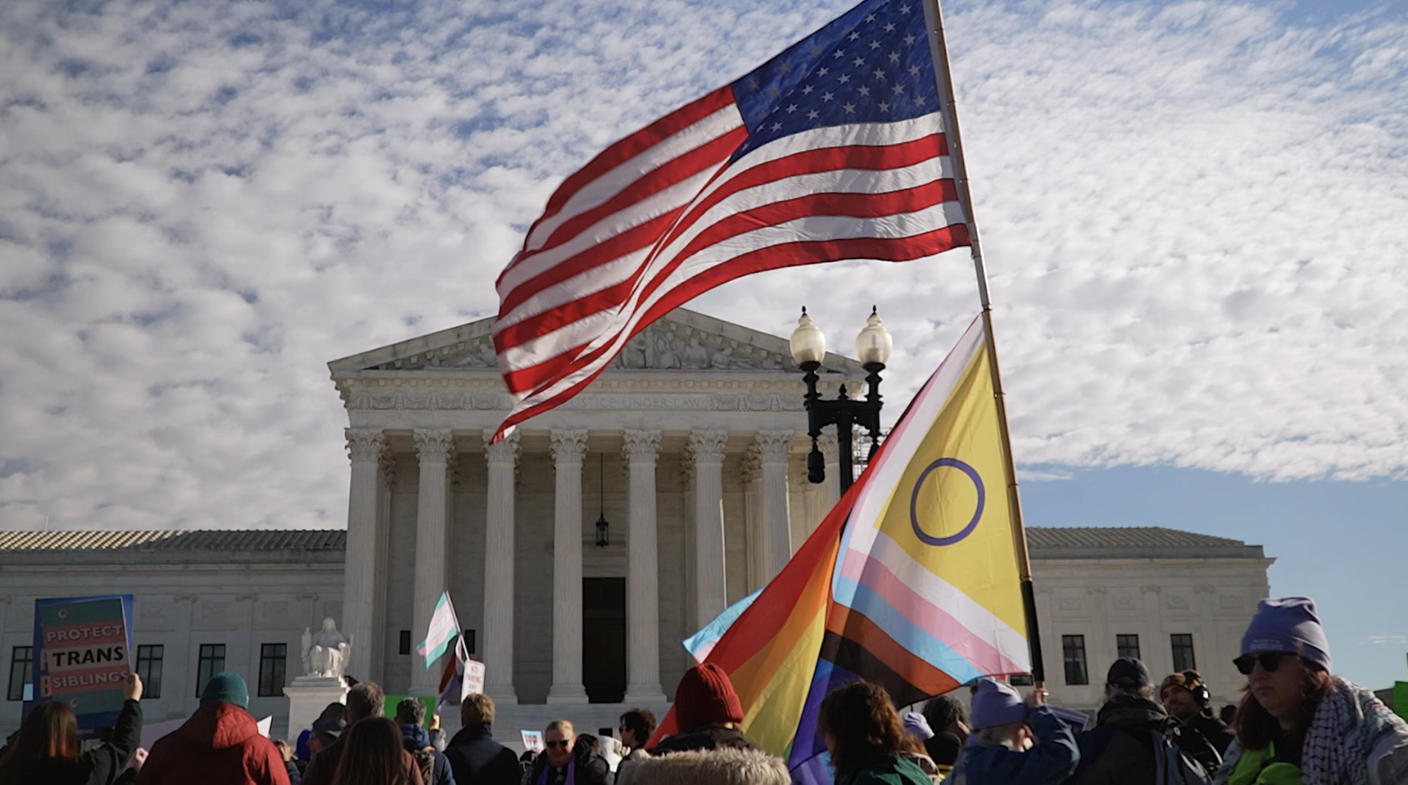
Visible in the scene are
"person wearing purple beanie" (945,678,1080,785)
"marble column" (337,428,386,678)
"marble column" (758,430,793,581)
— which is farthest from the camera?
"marble column" (758,430,793,581)

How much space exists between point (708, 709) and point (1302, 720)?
8.11ft

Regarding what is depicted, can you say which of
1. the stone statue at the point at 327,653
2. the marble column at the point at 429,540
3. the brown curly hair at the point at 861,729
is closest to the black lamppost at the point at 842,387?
the brown curly hair at the point at 861,729

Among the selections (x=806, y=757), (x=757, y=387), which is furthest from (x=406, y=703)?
(x=757, y=387)

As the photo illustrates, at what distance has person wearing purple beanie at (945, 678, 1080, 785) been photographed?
529cm

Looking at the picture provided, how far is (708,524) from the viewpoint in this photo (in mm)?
44000

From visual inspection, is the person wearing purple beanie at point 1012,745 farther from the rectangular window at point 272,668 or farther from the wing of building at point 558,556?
the rectangular window at point 272,668

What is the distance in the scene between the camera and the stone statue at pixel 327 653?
3688 cm

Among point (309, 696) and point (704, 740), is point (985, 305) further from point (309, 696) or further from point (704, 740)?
point (309, 696)

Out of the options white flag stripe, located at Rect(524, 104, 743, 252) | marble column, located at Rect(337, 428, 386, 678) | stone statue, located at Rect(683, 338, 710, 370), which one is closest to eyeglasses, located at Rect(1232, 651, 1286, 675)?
white flag stripe, located at Rect(524, 104, 743, 252)

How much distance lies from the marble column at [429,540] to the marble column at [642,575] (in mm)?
6275

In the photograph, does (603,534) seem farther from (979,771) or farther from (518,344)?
(979,771)

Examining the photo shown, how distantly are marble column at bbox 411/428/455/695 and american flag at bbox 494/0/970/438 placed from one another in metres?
Result: 33.1

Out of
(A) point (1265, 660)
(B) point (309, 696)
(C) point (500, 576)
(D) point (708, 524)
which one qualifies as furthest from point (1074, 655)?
(A) point (1265, 660)

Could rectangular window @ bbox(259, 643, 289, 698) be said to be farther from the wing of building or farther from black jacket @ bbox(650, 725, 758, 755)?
black jacket @ bbox(650, 725, 758, 755)
